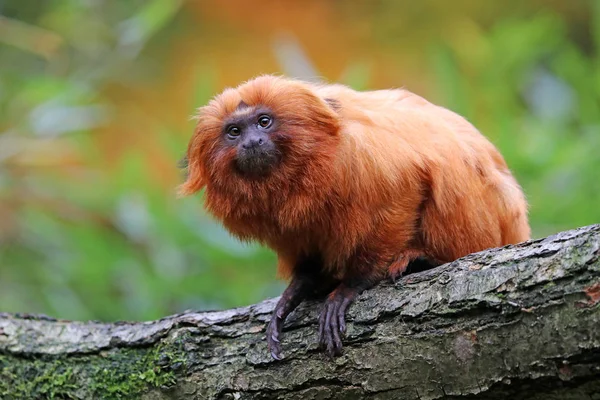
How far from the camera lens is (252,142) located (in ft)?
10.2

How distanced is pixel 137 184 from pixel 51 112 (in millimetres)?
826

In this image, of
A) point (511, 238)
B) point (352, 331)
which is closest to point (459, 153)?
point (511, 238)

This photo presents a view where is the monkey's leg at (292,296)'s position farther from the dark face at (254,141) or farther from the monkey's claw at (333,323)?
the dark face at (254,141)

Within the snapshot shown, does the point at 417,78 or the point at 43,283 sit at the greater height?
the point at 417,78

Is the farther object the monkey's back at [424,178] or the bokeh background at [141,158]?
the bokeh background at [141,158]

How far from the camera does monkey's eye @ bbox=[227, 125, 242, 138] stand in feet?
10.6

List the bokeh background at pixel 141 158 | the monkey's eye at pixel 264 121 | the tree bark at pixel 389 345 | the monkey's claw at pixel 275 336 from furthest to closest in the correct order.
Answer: the bokeh background at pixel 141 158 < the monkey's eye at pixel 264 121 < the monkey's claw at pixel 275 336 < the tree bark at pixel 389 345

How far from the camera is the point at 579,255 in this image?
7.32ft

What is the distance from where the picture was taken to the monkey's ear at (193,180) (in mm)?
3430

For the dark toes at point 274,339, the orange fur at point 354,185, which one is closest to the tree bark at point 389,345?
the dark toes at point 274,339

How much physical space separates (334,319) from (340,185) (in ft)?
1.82

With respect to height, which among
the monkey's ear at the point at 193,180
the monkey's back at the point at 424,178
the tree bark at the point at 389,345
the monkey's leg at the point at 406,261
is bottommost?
the tree bark at the point at 389,345

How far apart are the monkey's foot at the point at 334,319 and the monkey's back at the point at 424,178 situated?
0.29 metres

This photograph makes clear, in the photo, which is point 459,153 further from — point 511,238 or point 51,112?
point 51,112
